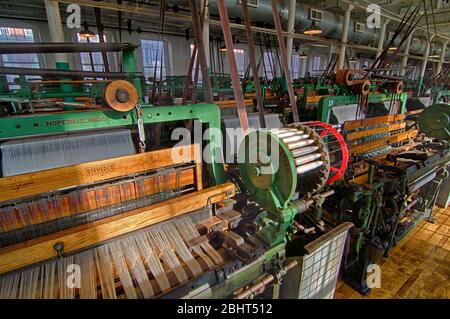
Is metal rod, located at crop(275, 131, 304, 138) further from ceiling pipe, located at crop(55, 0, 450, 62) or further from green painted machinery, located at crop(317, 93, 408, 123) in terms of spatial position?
ceiling pipe, located at crop(55, 0, 450, 62)

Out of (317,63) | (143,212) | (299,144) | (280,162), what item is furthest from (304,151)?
(317,63)

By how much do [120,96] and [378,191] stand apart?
2255 millimetres

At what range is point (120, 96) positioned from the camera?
1.35 metres

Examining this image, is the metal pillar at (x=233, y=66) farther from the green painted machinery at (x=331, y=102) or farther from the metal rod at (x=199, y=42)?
the green painted machinery at (x=331, y=102)

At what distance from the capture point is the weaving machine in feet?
7.06

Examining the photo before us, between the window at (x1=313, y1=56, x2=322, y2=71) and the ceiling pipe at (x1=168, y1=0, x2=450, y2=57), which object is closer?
the ceiling pipe at (x1=168, y1=0, x2=450, y2=57)

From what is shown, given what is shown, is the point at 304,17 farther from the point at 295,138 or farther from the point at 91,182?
the point at 91,182

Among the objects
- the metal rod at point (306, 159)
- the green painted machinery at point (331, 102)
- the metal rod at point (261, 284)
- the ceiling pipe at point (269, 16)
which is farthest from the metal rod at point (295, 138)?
the ceiling pipe at point (269, 16)

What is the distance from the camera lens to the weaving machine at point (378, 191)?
7.06ft

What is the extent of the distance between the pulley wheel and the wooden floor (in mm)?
2373

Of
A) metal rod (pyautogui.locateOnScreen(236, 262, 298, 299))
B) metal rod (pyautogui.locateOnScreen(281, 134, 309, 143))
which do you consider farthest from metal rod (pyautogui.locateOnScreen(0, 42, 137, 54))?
metal rod (pyautogui.locateOnScreen(236, 262, 298, 299))

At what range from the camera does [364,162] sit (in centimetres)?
272

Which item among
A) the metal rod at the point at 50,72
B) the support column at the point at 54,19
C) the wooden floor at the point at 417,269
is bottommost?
the wooden floor at the point at 417,269

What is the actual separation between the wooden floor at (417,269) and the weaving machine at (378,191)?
5.5 inches
